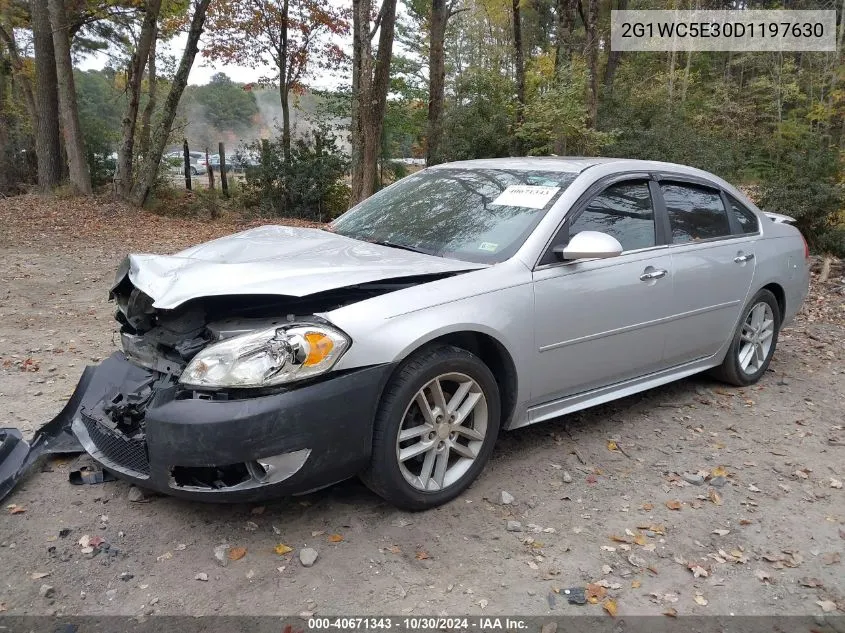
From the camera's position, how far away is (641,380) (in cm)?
420

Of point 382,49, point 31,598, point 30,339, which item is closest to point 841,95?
point 382,49

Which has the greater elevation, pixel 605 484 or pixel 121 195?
pixel 121 195

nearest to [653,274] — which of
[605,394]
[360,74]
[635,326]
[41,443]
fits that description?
[635,326]

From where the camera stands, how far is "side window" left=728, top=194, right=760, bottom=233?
4.92 meters

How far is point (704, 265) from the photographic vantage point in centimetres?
442

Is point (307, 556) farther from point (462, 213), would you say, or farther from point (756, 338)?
point (756, 338)

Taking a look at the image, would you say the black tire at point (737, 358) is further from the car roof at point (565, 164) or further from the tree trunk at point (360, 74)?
the tree trunk at point (360, 74)

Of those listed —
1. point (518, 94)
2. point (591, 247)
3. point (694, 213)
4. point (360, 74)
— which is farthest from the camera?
point (518, 94)

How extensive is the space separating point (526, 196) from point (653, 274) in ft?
3.02

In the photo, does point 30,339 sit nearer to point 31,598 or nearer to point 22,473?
point 22,473

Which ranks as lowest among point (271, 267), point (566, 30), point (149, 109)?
point (271, 267)

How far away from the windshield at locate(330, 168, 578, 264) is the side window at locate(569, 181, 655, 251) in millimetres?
217

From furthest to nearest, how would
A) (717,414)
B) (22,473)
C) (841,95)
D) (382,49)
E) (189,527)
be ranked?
(841,95), (382,49), (717,414), (22,473), (189,527)

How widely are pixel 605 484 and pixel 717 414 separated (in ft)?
4.85
